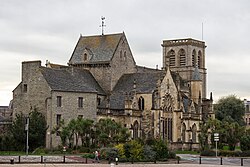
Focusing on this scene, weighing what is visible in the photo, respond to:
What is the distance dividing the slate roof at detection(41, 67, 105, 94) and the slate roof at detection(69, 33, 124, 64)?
6487mm

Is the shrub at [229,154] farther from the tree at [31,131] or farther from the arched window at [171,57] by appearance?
the arched window at [171,57]

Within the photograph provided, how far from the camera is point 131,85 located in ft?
352

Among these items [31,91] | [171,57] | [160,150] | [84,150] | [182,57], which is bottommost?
[84,150]

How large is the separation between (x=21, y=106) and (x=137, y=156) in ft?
110

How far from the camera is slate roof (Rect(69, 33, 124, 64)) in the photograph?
4321 inches

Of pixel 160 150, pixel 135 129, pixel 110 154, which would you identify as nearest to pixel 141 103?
pixel 135 129

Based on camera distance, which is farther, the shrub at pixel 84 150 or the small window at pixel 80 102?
the small window at pixel 80 102

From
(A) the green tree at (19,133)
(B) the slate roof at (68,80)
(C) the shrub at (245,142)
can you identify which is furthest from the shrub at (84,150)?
(C) the shrub at (245,142)

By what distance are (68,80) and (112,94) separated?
38.7 feet

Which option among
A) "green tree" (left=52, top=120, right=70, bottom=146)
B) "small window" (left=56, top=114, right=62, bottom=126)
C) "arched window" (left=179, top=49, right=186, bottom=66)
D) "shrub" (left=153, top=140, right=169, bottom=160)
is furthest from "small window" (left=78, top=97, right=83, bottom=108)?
"arched window" (left=179, top=49, right=186, bottom=66)

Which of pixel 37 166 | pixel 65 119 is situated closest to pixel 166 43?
pixel 65 119

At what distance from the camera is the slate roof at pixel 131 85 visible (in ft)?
343

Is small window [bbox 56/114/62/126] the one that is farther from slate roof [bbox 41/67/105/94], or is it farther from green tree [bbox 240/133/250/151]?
green tree [bbox 240/133/250/151]

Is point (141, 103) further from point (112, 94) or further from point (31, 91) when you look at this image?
point (31, 91)
